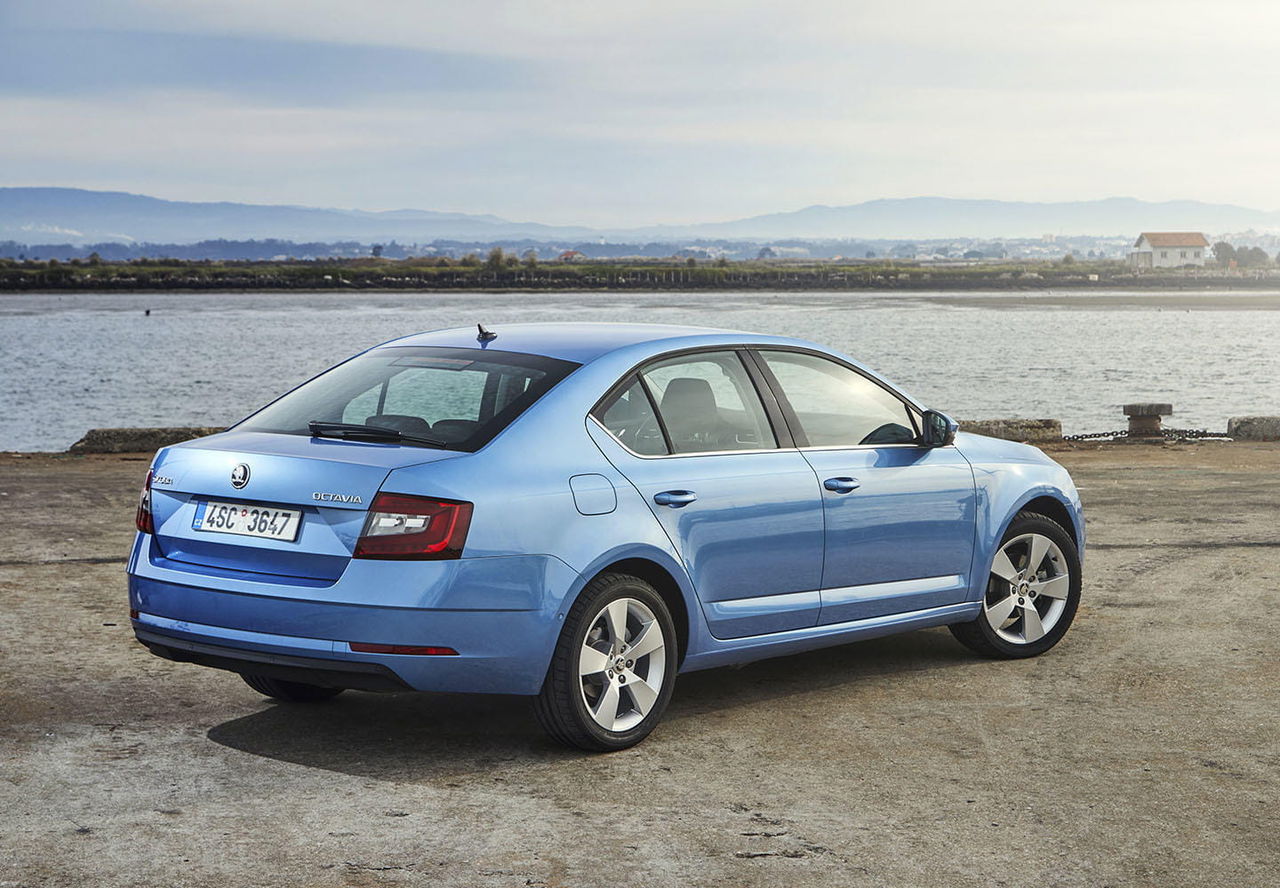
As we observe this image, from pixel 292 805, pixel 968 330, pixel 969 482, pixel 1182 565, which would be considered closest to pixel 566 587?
pixel 292 805

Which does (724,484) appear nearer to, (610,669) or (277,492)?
(610,669)

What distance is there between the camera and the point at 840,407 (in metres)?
7.11

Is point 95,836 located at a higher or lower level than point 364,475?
lower

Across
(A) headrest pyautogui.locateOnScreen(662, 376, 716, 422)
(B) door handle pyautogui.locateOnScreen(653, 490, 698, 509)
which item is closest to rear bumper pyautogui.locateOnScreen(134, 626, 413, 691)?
(B) door handle pyautogui.locateOnScreen(653, 490, 698, 509)

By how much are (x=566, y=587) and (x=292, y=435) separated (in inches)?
48.6

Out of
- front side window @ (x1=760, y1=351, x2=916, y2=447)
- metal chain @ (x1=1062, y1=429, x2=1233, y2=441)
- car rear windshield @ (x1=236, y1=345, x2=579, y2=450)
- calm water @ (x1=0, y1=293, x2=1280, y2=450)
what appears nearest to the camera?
car rear windshield @ (x1=236, y1=345, x2=579, y2=450)

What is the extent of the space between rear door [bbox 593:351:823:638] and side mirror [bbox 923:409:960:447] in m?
0.82

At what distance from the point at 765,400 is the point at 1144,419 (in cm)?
1677

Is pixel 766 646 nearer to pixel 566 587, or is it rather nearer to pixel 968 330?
pixel 566 587

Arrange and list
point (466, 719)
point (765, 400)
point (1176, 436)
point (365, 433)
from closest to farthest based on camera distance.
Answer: point (365, 433) → point (466, 719) → point (765, 400) → point (1176, 436)

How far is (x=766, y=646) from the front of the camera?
21.9ft

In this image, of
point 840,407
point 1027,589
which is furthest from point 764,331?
point 840,407

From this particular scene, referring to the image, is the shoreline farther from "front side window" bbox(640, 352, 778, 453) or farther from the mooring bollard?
"front side window" bbox(640, 352, 778, 453)

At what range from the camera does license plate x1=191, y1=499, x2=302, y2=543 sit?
5.63 metres
